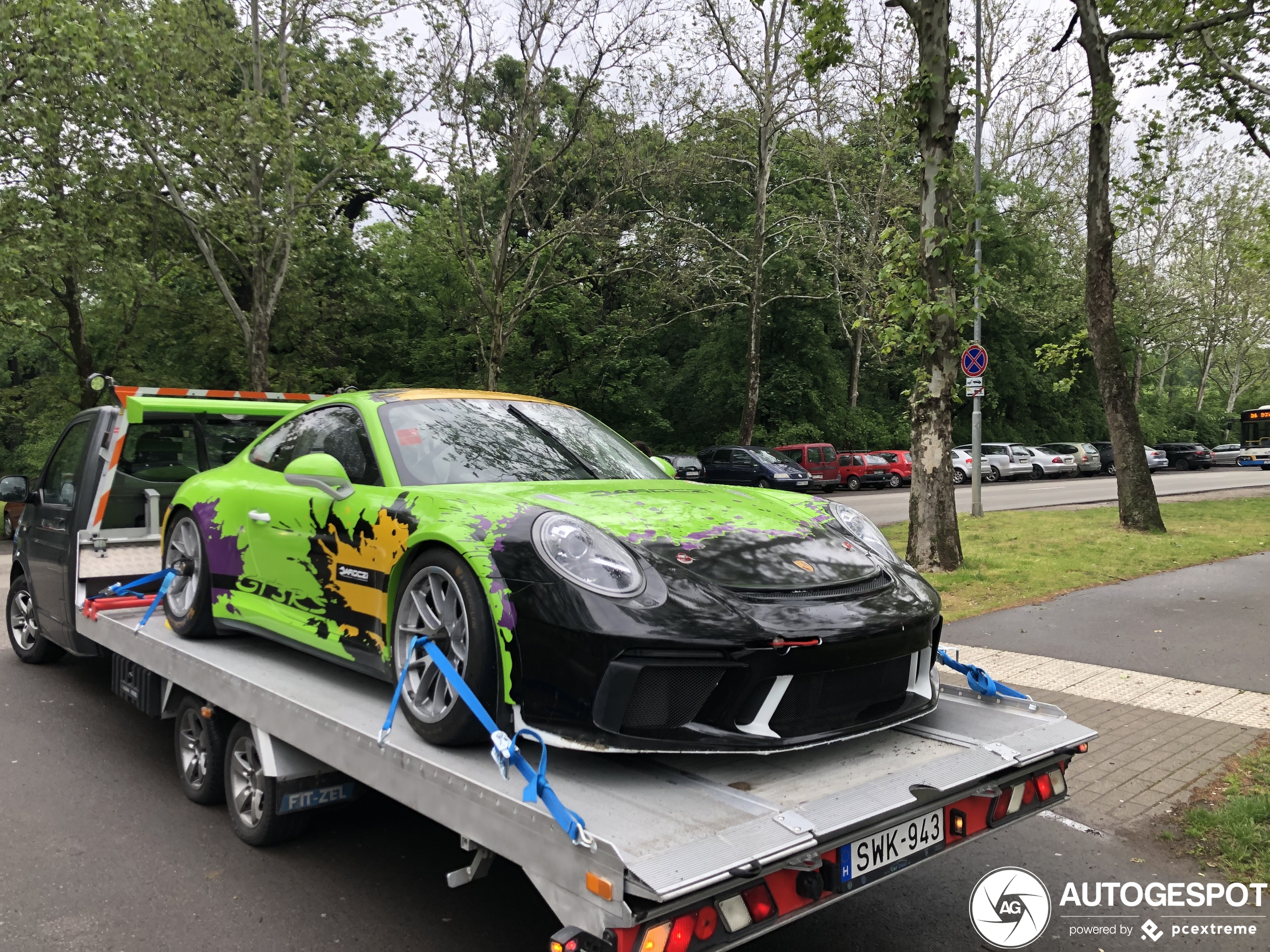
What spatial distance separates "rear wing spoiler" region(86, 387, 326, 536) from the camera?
573 cm

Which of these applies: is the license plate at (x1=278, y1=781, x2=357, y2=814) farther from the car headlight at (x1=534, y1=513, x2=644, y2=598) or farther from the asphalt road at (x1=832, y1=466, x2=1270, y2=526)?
the asphalt road at (x1=832, y1=466, x2=1270, y2=526)

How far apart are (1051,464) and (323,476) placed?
41450mm

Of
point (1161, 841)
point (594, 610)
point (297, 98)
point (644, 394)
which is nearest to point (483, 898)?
point (594, 610)

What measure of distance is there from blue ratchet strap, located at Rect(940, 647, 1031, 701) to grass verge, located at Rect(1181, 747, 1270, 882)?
1.00 meters

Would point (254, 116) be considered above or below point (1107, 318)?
above

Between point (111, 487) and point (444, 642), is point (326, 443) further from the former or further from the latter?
point (111, 487)

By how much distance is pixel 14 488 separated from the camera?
6027mm

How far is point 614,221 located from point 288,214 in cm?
783

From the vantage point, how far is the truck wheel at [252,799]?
3.75 meters

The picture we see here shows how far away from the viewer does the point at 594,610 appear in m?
2.83

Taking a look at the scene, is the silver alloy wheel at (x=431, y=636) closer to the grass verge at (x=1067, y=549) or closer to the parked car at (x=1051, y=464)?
the grass verge at (x=1067, y=549)

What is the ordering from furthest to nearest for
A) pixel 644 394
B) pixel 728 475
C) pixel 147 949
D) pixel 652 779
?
pixel 644 394 < pixel 728 475 < pixel 147 949 < pixel 652 779

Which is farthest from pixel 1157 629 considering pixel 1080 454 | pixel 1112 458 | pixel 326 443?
pixel 1112 458

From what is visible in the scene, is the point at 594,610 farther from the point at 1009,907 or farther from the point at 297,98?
the point at 297,98
